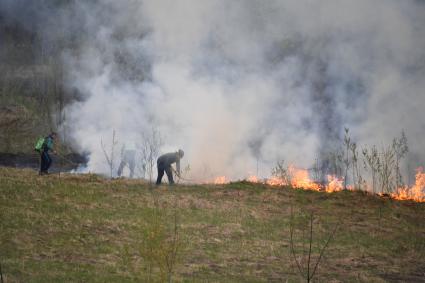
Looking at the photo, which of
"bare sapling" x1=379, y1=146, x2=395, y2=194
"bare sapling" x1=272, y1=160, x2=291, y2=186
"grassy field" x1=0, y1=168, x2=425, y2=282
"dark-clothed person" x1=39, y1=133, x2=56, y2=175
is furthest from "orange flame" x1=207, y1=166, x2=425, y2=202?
"dark-clothed person" x1=39, y1=133, x2=56, y2=175

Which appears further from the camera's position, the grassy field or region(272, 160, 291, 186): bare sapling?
region(272, 160, 291, 186): bare sapling

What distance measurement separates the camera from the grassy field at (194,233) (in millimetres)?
11477

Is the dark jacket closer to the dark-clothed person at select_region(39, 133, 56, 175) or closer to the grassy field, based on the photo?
the dark-clothed person at select_region(39, 133, 56, 175)

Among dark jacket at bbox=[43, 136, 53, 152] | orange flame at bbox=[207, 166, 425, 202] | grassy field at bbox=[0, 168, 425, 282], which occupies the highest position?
dark jacket at bbox=[43, 136, 53, 152]

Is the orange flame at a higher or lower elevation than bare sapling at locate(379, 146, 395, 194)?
lower

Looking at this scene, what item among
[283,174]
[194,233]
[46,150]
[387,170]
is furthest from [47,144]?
[387,170]

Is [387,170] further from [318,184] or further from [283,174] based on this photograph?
[318,184]

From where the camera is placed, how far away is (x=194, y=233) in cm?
1609

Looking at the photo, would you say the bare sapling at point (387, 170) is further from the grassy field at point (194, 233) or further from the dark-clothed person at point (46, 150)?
the dark-clothed person at point (46, 150)

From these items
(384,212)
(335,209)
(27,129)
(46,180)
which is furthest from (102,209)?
(27,129)

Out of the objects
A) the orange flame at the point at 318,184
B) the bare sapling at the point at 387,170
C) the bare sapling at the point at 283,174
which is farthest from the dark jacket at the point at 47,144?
the bare sapling at the point at 387,170

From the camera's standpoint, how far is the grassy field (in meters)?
11.5

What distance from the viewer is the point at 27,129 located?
233ft

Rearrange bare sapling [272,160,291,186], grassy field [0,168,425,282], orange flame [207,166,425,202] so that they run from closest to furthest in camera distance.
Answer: grassy field [0,168,425,282]
orange flame [207,166,425,202]
bare sapling [272,160,291,186]
